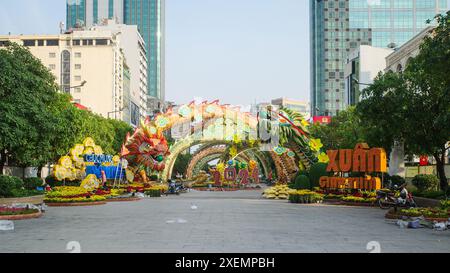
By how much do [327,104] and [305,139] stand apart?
11605 cm

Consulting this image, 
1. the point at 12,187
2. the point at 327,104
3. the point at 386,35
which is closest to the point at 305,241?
the point at 12,187

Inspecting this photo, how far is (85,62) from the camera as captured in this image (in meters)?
112

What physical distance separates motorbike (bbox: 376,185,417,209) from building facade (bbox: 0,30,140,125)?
8578 cm

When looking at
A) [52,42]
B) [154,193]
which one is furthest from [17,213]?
[52,42]

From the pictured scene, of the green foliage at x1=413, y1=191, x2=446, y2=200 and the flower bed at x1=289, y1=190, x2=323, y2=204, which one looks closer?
the green foliage at x1=413, y1=191, x2=446, y2=200

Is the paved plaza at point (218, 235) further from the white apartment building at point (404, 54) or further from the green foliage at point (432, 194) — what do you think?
the white apartment building at point (404, 54)

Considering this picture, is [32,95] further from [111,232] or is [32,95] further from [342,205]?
[111,232]

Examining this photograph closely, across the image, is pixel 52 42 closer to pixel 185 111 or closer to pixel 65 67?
pixel 65 67

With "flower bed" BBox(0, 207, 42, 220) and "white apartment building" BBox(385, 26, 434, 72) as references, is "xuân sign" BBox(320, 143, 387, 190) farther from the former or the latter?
"white apartment building" BBox(385, 26, 434, 72)

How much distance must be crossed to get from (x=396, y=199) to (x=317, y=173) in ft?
56.8

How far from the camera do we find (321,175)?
4153 cm

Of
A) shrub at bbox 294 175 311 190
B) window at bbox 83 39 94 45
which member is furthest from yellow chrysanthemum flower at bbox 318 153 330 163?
window at bbox 83 39 94 45

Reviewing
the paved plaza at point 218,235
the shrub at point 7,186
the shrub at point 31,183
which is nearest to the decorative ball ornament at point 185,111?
the shrub at point 31,183

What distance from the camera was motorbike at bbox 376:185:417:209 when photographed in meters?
24.9
